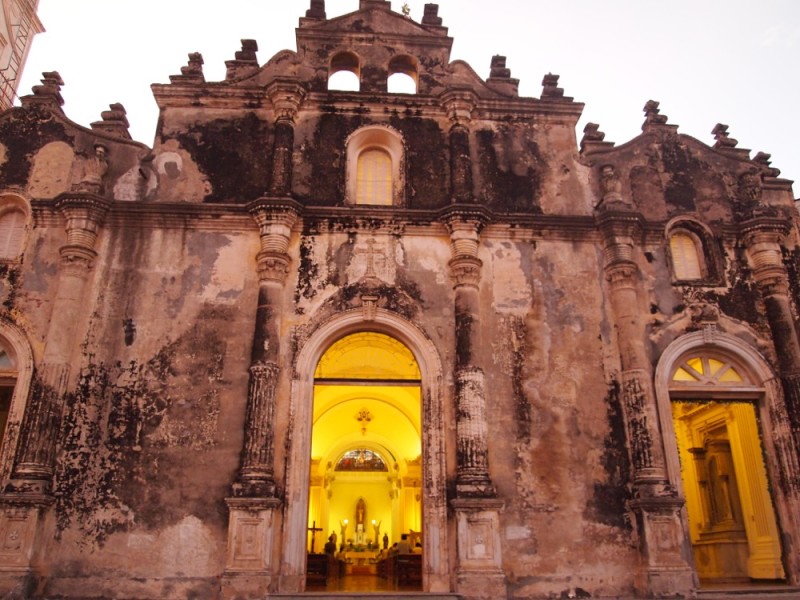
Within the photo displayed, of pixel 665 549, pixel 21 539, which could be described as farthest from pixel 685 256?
pixel 21 539

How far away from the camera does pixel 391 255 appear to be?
12.6 m

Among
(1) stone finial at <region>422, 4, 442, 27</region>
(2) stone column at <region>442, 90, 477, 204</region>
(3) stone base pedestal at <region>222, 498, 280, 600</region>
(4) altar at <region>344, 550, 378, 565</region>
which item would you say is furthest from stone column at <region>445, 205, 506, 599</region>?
(4) altar at <region>344, 550, 378, 565</region>

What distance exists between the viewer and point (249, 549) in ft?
33.9

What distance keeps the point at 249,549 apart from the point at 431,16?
11.5 meters

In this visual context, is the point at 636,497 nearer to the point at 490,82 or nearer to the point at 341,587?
the point at 341,587

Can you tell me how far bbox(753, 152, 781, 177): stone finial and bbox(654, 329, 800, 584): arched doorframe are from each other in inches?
156

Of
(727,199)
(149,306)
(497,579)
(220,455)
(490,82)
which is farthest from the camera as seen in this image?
(490,82)

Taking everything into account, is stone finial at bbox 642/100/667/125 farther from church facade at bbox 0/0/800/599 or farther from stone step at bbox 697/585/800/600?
stone step at bbox 697/585/800/600

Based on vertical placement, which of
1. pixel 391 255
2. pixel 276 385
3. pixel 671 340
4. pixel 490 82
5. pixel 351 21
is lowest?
pixel 276 385

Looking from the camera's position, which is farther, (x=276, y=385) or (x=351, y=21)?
(x=351, y=21)

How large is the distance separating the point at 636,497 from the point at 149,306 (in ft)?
29.5

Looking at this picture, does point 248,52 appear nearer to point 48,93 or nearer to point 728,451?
point 48,93

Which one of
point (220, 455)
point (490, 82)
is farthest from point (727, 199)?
point (220, 455)

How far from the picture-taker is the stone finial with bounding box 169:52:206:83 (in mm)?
13805
